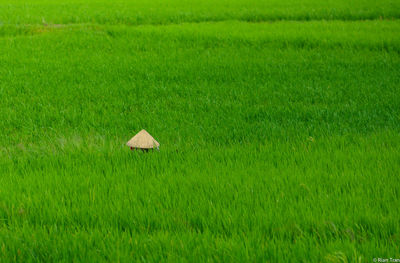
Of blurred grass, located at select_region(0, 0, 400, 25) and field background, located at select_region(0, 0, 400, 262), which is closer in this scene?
field background, located at select_region(0, 0, 400, 262)

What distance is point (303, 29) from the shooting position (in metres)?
12.0

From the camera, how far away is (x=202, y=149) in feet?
13.9

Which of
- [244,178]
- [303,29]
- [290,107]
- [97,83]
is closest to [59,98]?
[97,83]

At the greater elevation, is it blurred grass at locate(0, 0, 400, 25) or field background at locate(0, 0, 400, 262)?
blurred grass at locate(0, 0, 400, 25)

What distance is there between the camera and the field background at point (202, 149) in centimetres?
244

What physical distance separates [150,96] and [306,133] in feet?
8.90

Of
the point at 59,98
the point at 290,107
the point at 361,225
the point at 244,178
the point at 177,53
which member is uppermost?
the point at 177,53

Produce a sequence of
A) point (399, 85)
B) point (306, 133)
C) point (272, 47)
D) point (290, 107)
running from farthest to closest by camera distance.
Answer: point (272, 47) → point (399, 85) → point (290, 107) → point (306, 133)

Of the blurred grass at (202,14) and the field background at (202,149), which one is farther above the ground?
the blurred grass at (202,14)

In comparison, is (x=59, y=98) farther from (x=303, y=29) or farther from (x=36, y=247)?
(x=303, y=29)

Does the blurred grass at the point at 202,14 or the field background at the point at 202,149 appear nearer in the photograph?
the field background at the point at 202,149

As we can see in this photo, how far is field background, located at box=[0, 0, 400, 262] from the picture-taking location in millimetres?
2438

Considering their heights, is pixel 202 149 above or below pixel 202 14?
below

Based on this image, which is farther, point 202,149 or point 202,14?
point 202,14
